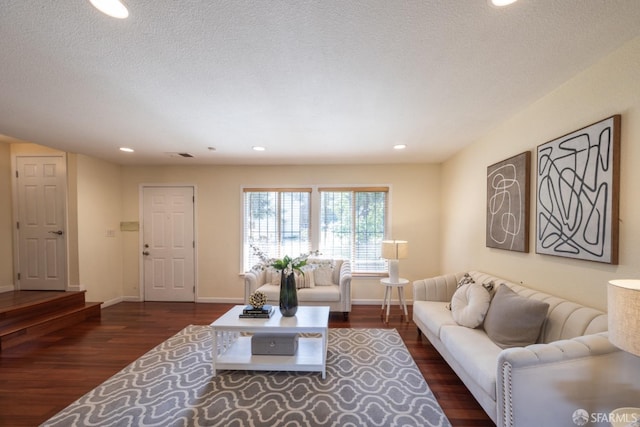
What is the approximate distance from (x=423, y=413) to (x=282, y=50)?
260 cm

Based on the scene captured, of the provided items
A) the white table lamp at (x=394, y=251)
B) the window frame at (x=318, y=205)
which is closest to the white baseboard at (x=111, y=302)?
the window frame at (x=318, y=205)

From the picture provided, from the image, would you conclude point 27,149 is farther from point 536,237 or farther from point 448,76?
point 536,237

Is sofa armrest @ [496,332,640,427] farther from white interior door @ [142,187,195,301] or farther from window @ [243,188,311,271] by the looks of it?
white interior door @ [142,187,195,301]

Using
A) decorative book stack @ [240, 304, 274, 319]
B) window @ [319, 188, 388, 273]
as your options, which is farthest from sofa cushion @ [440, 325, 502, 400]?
window @ [319, 188, 388, 273]

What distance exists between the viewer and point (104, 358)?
8.91 feet

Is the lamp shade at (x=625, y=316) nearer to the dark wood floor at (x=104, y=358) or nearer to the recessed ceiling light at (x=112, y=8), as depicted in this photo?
the dark wood floor at (x=104, y=358)

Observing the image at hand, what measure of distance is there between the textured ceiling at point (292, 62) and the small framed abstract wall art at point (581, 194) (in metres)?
0.47

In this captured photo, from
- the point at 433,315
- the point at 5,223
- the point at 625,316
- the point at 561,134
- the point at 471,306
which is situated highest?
the point at 561,134

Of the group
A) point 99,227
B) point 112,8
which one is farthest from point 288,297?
point 99,227

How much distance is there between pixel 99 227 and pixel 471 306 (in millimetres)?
5342

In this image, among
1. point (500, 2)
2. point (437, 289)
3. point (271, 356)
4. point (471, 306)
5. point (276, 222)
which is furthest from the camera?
point (276, 222)

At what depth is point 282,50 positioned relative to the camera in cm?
155

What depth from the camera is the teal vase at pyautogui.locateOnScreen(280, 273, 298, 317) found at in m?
2.66

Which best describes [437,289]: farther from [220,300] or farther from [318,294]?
[220,300]
